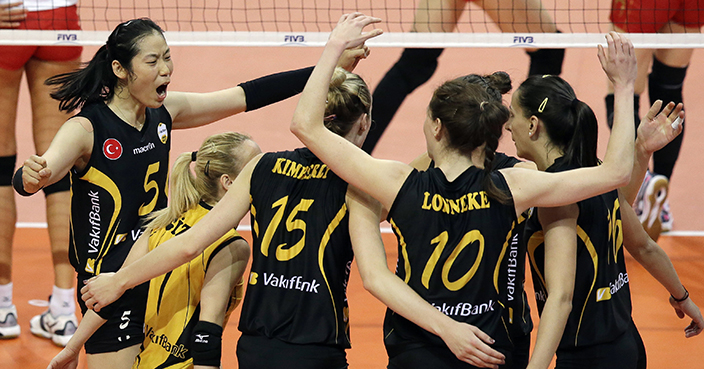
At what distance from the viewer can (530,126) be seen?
260 centimetres

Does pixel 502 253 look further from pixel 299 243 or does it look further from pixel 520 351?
pixel 299 243

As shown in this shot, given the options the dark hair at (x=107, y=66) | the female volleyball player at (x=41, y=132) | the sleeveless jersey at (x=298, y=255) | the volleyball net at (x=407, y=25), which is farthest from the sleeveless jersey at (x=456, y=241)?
the female volleyball player at (x=41, y=132)

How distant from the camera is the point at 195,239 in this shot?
2451 mm

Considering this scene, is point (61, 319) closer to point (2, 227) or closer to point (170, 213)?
point (2, 227)

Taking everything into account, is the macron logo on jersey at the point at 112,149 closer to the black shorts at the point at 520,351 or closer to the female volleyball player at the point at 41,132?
the female volleyball player at the point at 41,132

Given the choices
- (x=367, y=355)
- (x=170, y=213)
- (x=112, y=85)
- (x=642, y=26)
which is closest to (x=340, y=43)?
(x=170, y=213)

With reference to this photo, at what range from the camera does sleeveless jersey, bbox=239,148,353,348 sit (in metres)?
2.41

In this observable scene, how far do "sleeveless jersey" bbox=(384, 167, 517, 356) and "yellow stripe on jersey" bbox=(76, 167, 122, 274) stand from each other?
132cm

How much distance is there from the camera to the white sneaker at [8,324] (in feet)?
14.6

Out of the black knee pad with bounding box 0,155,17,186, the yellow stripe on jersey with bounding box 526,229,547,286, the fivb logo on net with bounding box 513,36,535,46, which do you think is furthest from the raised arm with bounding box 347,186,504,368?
the black knee pad with bounding box 0,155,17,186

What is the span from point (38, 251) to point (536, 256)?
4.37 m

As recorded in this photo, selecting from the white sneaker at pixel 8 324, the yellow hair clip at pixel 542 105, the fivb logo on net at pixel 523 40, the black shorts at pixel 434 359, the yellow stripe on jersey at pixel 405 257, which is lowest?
the white sneaker at pixel 8 324

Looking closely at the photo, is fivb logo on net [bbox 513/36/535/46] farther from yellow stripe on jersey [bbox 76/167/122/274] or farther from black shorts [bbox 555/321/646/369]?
yellow stripe on jersey [bbox 76/167/122/274]

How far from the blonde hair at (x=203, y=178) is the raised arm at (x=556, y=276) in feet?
3.63
